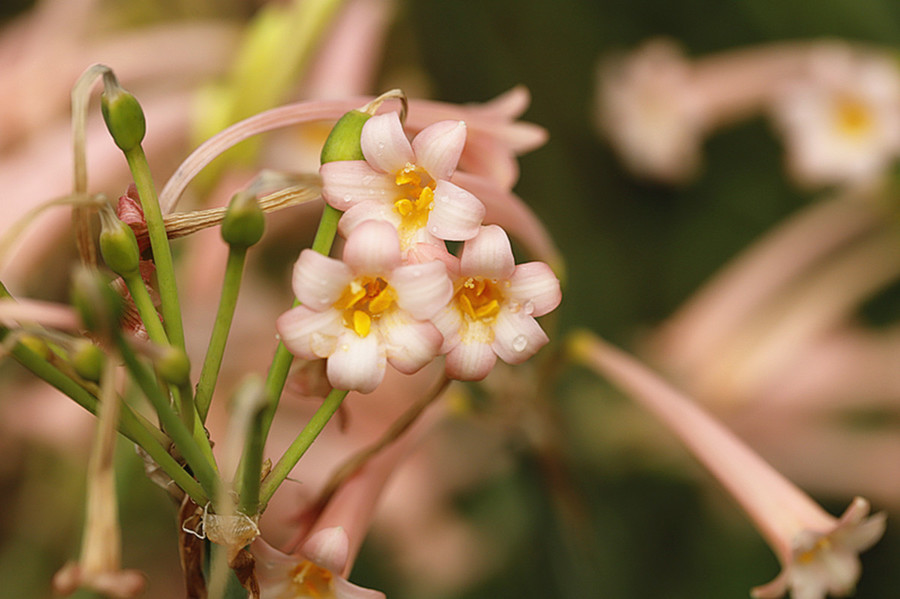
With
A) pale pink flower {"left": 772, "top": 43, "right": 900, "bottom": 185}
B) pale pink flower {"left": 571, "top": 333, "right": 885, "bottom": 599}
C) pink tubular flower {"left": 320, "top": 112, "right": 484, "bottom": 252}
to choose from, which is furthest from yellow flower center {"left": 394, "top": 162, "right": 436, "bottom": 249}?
pale pink flower {"left": 772, "top": 43, "right": 900, "bottom": 185}

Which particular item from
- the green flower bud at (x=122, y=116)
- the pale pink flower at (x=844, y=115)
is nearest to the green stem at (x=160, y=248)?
the green flower bud at (x=122, y=116)

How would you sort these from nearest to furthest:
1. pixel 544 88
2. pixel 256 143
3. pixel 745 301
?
1. pixel 256 143
2. pixel 745 301
3. pixel 544 88

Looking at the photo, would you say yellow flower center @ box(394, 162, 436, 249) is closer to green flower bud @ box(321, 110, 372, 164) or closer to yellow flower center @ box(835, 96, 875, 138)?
green flower bud @ box(321, 110, 372, 164)

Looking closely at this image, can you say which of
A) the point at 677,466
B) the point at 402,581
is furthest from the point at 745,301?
the point at 402,581

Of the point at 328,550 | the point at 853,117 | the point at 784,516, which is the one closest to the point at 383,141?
the point at 328,550

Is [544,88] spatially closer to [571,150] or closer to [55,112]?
[571,150]

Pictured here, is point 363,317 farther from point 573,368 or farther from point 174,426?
point 573,368
